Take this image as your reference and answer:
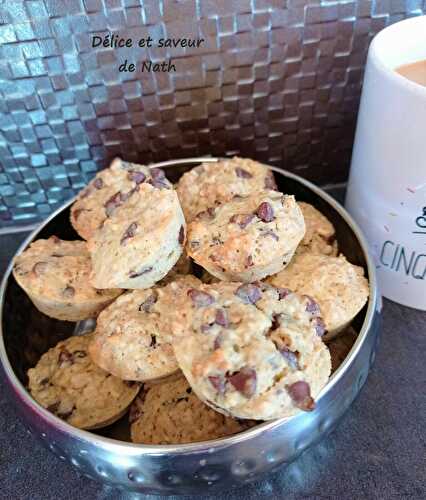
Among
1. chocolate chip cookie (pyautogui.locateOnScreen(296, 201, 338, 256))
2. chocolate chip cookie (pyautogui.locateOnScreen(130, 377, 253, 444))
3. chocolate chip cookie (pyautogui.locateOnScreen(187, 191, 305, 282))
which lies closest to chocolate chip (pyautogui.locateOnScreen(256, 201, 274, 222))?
chocolate chip cookie (pyautogui.locateOnScreen(187, 191, 305, 282))

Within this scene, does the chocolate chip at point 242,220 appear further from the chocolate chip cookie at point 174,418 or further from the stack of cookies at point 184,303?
the chocolate chip cookie at point 174,418

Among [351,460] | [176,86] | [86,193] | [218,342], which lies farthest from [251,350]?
[176,86]

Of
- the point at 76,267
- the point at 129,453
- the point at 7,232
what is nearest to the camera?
the point at 129,453

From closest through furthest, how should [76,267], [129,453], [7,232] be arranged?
1. [129,453]
2. [76,267]
3. [7,232]

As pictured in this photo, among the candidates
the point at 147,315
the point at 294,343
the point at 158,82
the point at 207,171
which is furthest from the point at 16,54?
the point at 294,343

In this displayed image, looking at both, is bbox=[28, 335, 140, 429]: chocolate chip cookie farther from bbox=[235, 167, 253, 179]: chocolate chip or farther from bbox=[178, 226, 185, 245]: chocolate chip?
bbox=[235, 167, 253, 179]: chocolate chip

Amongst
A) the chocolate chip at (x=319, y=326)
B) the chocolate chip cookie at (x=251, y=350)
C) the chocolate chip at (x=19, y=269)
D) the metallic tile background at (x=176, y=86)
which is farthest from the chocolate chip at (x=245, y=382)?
the metallic tile background at (x=176, y=86)

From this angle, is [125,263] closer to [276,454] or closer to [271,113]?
[276,454]
